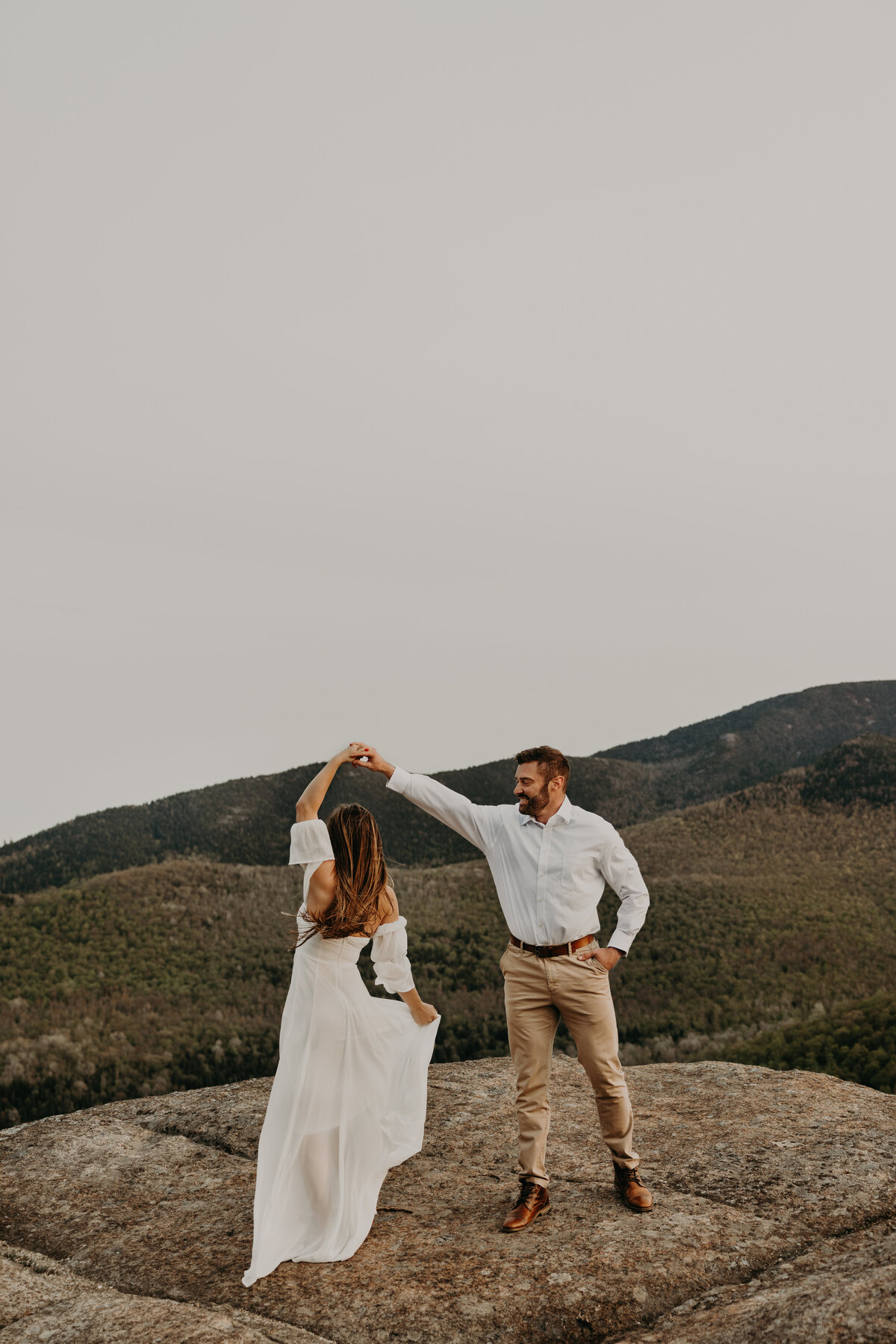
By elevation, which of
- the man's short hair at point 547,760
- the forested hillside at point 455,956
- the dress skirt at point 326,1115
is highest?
the man's short hair at point 547,760

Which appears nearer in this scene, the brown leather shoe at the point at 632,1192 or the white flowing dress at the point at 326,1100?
the white flowing dress at the point at 326,1100

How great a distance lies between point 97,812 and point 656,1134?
A: 74.3 m

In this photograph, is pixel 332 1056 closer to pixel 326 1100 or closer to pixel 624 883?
pixel 326 1100

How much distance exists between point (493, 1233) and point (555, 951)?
179 centimetres

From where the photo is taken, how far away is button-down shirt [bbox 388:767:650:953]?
19.6ft

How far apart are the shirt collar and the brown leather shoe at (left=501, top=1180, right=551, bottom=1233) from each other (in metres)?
2.34

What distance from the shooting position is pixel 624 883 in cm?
613

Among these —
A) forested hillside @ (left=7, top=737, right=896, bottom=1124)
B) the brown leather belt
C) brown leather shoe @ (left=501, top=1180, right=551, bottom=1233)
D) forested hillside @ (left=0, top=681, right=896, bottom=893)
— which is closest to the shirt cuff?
the brown leather belt

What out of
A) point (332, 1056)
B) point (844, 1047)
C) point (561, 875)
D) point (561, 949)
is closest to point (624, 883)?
point (561, 875)

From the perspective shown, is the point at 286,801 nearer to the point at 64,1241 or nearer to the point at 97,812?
the point at 97,812

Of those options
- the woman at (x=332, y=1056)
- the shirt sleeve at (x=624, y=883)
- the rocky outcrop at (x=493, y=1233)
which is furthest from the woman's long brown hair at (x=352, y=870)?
the rocky outcrop at (x=493, y=1233)

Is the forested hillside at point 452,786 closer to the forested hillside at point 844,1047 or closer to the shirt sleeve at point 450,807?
the forested hillside at point 844,1047

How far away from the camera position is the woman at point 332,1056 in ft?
18.8

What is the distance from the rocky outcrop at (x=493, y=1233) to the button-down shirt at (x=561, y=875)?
5.99 ft
